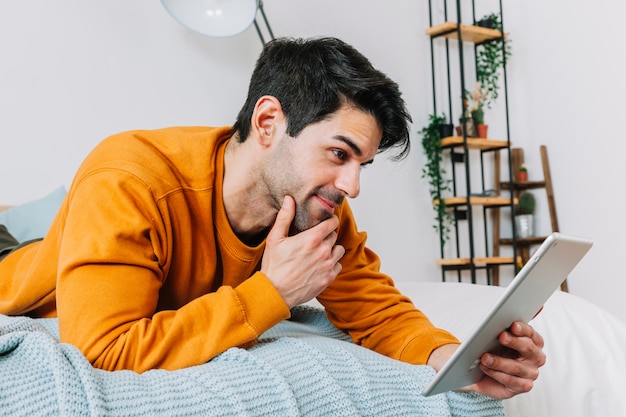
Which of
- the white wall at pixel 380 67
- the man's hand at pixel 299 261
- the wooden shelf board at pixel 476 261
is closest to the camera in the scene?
the man's hand at pixel 299 261

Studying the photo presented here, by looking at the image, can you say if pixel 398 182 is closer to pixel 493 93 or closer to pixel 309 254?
pixel 493 93

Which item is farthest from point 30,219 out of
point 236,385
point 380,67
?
point 380,67

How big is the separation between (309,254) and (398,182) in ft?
8.94

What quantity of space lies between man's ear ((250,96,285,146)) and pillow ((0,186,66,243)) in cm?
112

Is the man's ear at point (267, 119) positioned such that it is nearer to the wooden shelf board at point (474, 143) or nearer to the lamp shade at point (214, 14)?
the lamp shade at point (214, 14)

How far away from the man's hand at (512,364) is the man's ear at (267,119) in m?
A: 0.54

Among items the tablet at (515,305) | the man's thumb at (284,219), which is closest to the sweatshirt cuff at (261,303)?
the man's thumb at (284,219)

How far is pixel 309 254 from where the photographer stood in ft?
3.45

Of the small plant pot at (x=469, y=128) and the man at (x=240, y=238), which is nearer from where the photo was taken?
the man at (x=240, y=238)

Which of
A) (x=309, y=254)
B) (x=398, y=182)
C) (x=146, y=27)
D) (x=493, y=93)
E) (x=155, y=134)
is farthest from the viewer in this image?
(x=493, y=93)

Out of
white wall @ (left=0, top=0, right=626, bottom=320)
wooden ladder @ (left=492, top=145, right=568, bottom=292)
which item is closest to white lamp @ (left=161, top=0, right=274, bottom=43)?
white wall @ (left=0, top=0, right=626, bottom=320)

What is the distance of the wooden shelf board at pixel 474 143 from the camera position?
12.3ft

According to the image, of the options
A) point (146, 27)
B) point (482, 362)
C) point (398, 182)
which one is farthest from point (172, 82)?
point (482, 362)

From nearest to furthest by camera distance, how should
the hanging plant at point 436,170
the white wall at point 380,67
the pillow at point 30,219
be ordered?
the pillow at point 30,219
the white wall at point 380,67
the hanging plant at point 436,170
